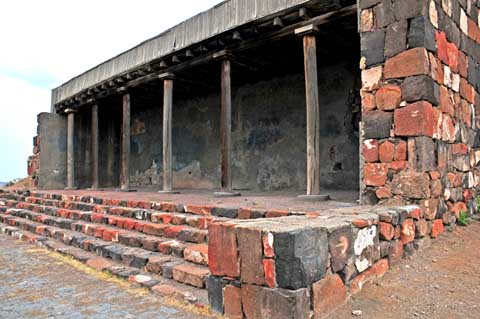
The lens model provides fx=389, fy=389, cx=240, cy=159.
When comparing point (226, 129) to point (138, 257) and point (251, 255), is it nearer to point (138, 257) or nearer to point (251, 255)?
point (138, 257)

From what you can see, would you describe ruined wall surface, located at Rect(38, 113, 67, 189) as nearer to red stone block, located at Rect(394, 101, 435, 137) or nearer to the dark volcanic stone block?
red stone block, located at Rect(394, 101, 435, 137)

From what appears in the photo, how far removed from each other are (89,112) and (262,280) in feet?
36.5

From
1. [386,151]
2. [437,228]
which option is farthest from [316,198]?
[437,228]

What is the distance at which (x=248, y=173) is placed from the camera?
880 cm

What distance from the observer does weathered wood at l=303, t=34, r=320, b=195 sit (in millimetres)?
5312

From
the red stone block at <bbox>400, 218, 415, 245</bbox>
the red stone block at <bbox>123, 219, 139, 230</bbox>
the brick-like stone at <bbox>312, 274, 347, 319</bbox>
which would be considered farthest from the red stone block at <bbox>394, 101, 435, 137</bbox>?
the red stone block at <bbox>123, 219, 139, 230</bbox>

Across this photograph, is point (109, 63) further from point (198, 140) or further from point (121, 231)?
point (121, 231)

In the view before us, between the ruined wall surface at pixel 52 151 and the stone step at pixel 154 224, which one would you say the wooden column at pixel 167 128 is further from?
the ruined wall surface at pixel 52 151

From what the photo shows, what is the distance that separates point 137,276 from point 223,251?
1328 mm

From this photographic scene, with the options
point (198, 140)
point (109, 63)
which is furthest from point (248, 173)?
point (109, 63)

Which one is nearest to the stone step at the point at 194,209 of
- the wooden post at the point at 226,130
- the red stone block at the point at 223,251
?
the red stone block at the point at 223,251

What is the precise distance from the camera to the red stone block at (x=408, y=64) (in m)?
3.65

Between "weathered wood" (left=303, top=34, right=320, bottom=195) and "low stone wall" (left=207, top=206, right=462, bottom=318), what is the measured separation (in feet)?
7.92

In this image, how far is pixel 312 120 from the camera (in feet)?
17.7
